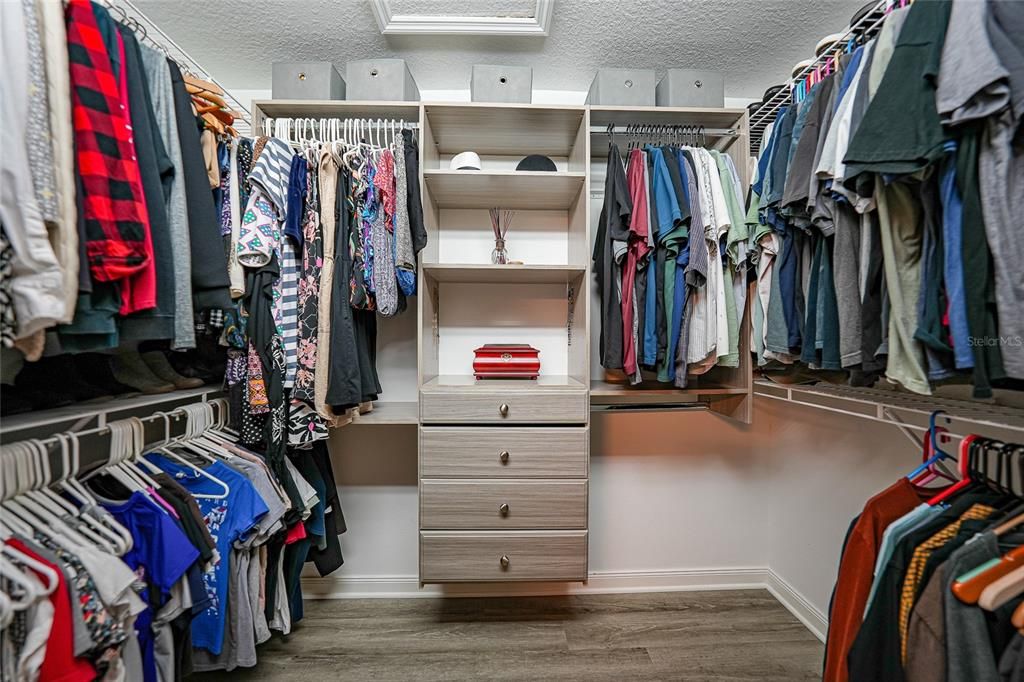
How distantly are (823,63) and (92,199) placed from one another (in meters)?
1.99

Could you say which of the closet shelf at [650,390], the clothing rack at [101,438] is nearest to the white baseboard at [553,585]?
the closet shelf at [650,390]

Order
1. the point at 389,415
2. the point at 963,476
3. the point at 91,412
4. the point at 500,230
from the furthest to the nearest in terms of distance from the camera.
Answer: the point at 500,230 < the point at 389,415 < the point at 91,412 < the point at 963,476

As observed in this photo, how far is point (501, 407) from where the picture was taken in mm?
1518

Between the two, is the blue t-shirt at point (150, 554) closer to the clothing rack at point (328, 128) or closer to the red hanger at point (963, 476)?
the clothing rack at point (328, 128)

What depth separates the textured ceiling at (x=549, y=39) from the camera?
1.54 m

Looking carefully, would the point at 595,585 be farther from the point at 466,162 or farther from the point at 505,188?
the point at 466,162

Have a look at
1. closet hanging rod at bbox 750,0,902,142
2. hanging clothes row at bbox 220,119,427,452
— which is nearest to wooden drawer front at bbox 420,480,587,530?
hanging clothes row at bbox 220,119,427,452

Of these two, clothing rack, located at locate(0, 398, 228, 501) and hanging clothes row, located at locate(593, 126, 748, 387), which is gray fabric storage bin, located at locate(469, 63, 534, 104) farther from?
clothing rack, located at locate(0, 398, 228, 501)

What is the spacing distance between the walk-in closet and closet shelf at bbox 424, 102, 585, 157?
0.02 meters

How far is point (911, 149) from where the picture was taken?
2.75 ft

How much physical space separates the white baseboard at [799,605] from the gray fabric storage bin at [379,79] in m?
2.73

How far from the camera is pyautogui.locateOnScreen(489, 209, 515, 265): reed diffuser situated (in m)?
1.83

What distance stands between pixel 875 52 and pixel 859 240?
1.46ft

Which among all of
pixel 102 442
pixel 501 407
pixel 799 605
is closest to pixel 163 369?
pixel 102 442
